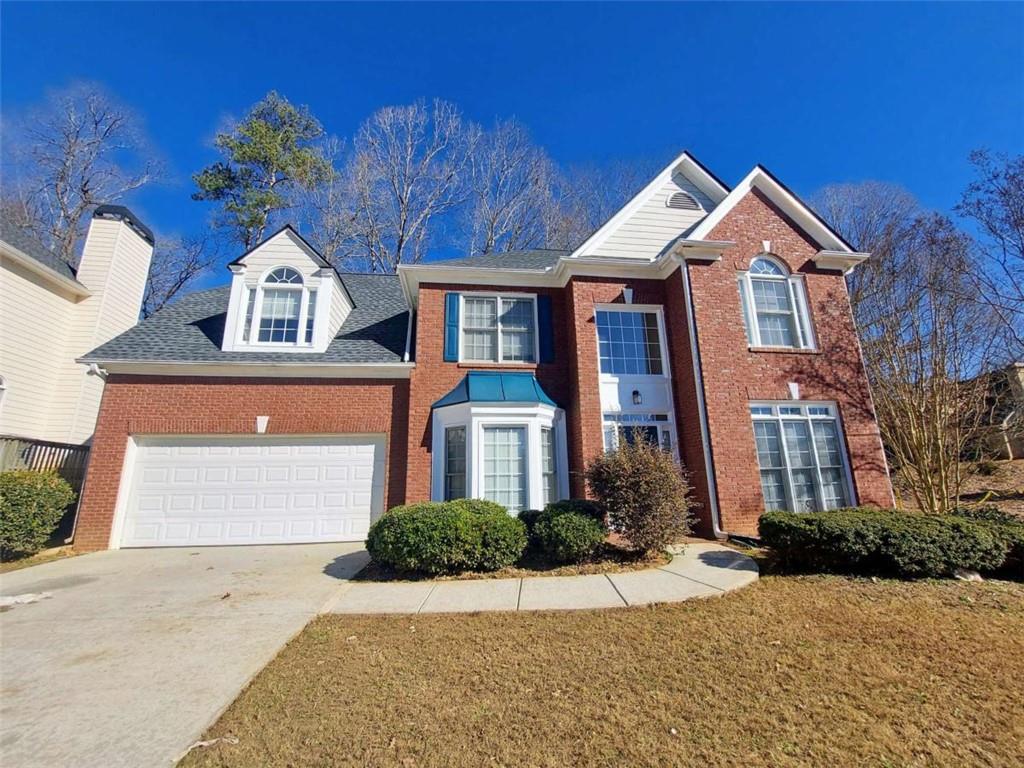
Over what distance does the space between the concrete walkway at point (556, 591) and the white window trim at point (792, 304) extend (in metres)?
5.63

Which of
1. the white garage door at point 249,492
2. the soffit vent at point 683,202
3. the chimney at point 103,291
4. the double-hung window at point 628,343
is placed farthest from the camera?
the chimney at point 103,291

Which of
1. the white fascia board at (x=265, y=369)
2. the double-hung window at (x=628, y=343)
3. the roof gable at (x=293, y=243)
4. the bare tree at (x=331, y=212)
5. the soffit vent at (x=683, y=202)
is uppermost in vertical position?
the bare tree at (x=331, y=212)

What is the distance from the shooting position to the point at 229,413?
32.4 ft

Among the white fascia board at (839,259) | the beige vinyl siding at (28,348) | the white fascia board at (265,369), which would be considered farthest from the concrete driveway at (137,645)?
the white fascia board at (839,259)

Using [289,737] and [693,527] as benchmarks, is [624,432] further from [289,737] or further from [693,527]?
[289,737]

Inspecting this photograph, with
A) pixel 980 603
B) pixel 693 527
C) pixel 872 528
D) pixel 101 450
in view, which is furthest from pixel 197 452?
pixel 980 603

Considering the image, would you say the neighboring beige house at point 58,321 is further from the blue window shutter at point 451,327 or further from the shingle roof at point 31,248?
the blue window shutter at point 451,327

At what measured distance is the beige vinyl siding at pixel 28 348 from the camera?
10.8 meters

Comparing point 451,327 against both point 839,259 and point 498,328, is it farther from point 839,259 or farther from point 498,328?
point 839,259

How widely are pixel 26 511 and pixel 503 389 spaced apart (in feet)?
31.8

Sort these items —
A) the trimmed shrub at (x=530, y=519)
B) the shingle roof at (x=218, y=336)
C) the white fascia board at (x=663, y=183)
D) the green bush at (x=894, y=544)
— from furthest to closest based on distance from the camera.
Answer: the white fascia board at (x=663, y=183), the shingle roof at (x=218, y=336), the trimmed shrub at (x=530, y=519), the green bush at (x=894, y=544)

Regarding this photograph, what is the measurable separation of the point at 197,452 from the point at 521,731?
10020mm

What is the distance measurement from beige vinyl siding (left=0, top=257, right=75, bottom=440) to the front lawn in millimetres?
12167

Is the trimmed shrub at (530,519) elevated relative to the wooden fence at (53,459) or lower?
lower
